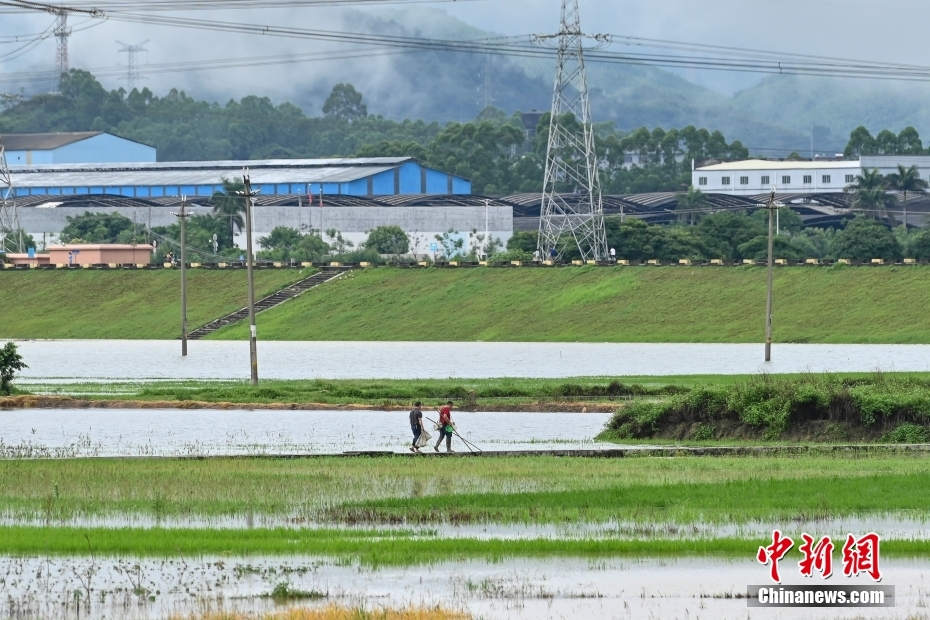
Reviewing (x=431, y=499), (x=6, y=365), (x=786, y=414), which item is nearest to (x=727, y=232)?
(x=6, y=365)

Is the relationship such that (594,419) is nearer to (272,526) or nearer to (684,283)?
(272,526)

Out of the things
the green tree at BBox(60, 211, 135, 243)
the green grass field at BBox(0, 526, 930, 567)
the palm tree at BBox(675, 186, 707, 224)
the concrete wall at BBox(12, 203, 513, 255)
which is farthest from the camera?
the palm tree at BBox(675, 186, 707, 224)

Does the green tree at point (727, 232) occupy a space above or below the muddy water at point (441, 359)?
above

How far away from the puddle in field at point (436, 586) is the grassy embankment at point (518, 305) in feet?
253

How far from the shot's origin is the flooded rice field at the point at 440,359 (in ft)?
251

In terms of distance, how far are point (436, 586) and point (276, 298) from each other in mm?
106709

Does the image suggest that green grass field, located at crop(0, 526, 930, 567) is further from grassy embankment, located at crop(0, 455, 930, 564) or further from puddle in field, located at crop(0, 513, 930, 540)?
puddle in field, located at crop(0, 513, 930, 540)

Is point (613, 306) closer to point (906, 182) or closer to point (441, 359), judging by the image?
point (441, 359)

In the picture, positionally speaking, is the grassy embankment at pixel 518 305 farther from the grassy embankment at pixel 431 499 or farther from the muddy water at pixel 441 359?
the grassy embankment at pixel 431 499

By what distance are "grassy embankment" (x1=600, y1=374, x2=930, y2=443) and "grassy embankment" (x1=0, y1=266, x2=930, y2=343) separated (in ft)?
184

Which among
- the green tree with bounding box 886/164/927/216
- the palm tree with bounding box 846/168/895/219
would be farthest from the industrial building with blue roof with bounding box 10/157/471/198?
the green tree with bounding box 886/164/927/216

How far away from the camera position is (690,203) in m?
Answer: 173

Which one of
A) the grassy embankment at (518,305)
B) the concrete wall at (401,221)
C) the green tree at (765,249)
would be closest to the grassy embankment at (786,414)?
the grassy embankment at (518,305)

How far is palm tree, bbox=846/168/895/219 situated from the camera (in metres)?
165
